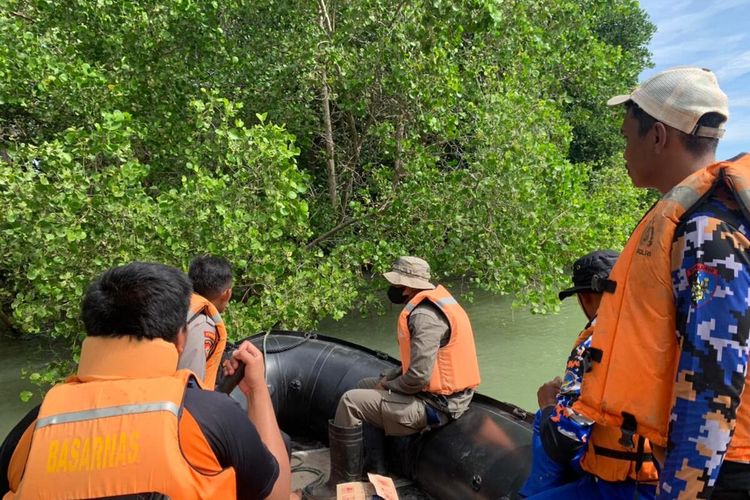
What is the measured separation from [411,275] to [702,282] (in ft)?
7.90

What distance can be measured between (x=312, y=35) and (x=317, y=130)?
148cm

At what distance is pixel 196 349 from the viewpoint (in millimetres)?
2508

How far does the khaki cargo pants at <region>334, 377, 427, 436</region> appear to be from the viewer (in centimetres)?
327

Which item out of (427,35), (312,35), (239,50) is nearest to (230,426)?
(427,35)

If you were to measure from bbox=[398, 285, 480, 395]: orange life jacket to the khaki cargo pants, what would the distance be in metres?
0.16

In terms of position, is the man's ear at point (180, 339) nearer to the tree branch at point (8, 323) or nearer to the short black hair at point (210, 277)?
the short black hair at point (210, 277)

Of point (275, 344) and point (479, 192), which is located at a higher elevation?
point (479, 192)

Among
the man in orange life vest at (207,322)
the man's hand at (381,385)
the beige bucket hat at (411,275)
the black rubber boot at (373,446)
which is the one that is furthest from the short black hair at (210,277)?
the black rubber boot at (373,446)

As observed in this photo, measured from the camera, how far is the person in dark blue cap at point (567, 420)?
5.32 feet

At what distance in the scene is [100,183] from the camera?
4.70 metres

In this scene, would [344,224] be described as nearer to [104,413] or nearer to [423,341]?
[423,341]

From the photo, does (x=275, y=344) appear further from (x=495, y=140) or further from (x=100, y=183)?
(x=495, y=140)

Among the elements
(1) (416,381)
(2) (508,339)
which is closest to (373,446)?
(1) (416,381)

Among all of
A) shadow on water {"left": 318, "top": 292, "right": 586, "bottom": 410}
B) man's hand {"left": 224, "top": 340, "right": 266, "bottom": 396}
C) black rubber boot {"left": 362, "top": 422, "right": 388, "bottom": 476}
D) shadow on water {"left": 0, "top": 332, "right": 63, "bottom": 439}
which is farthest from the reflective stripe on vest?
shadow on water {"left": 0, "top": 332, "right": 63, "bottom": 439}
